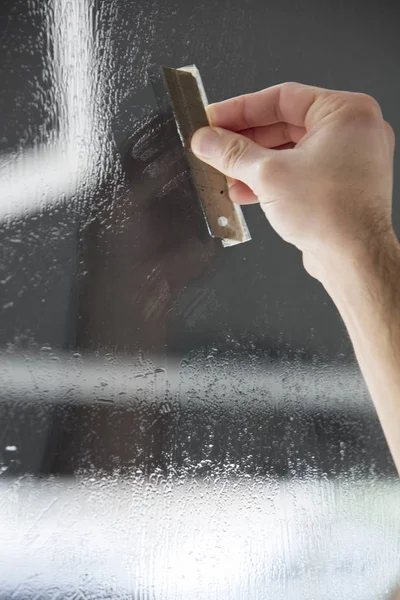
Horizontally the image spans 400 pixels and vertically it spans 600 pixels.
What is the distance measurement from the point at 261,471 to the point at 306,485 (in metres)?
0.07

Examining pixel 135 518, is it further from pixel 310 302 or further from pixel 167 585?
pixel 310 302

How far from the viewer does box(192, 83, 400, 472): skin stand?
1.73 ft

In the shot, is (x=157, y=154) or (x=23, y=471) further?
(x=157, y=154)

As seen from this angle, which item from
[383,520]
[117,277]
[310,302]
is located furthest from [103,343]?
[383,520]

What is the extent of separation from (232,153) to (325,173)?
0.09 m

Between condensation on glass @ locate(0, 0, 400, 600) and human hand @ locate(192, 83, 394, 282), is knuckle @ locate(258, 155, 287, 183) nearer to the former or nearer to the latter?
human hand @ locate(192, 83, 394, 282)

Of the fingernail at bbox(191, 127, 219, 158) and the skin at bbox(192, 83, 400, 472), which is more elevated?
the fingernail at bbox(191, 127, 219, 158)

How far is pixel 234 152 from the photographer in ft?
1.82

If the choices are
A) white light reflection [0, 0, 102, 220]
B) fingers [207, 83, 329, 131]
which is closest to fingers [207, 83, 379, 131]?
fingers [207, 83, 329, 131]

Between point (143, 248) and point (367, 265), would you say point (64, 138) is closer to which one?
point (143, 248)

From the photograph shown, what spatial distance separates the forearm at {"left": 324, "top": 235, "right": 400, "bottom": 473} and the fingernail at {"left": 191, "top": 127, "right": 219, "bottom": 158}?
167mm

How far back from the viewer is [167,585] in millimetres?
542

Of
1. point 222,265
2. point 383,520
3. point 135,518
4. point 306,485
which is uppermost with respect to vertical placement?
point 222,265

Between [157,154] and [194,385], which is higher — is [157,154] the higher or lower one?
the higher one
